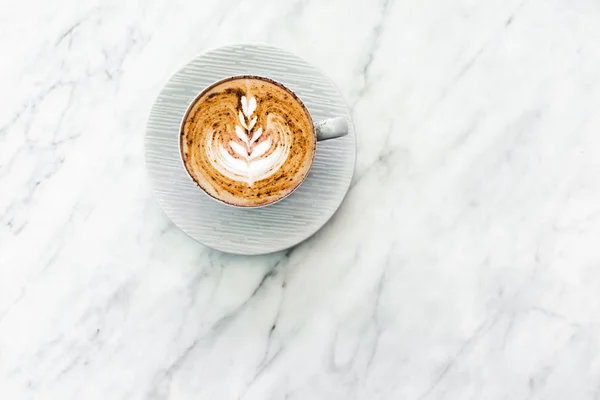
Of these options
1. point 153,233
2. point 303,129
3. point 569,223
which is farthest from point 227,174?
point 569,223

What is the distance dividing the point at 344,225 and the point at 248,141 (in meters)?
0.26

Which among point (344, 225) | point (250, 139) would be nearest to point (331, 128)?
point (250, 139)

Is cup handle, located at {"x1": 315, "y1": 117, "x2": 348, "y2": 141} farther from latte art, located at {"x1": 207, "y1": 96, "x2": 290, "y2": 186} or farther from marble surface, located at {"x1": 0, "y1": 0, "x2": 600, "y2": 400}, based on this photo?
marble surface, located at {"x1": 0, "y1": 0, "x2": 600, "y2": 400}

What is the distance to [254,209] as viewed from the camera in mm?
1033

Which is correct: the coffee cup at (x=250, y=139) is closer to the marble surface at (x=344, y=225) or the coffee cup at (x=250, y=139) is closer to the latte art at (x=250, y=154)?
the latte art at (x=250, y=154)

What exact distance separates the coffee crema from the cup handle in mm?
13

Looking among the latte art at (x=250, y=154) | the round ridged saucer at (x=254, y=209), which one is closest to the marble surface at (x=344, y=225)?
the round ridged saucer at (x=254, y=209)

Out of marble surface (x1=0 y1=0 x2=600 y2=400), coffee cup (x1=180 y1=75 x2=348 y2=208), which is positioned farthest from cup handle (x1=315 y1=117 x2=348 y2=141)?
marble surface (x1=0 y1=0 x2=600 y2=400)

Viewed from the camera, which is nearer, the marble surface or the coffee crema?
the coffee crema

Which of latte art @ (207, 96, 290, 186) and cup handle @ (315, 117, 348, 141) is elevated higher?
cup handle @ (315, 117, 348, 141)

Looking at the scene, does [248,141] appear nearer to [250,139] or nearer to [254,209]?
[250,139]

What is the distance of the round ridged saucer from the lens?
1.02 metres

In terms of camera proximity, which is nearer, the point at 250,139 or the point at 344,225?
the point at 250,139

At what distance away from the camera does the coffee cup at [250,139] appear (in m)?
0.95
